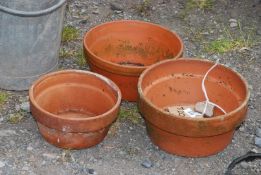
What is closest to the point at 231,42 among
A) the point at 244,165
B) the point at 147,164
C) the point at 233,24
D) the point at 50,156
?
the point at 233,24

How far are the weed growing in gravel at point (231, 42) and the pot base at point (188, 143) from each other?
117 centimetres

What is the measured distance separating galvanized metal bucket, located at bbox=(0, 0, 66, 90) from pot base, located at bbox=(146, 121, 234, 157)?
2.77ft

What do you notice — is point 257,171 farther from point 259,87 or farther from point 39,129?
point 39,129

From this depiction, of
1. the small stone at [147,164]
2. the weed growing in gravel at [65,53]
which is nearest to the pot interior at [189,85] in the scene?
the small stone at [147,164]

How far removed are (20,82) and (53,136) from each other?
2.05 ft

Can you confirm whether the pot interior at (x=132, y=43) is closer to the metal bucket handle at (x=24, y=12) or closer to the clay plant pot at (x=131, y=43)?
the clay plant pot at (x=131, y=43)

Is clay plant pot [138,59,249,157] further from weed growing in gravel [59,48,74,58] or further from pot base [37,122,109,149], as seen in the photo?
weed growing in gravel [59,48,74,58]

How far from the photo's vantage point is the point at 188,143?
334 centimetres

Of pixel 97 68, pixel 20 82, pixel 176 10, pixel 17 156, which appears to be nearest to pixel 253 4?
pixel 176 10

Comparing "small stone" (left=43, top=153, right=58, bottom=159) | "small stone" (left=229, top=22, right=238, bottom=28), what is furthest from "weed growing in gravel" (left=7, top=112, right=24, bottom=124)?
"small stone" (left=229, top=22, right=238, bottom=28)

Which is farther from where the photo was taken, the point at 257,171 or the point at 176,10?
the point at 176,10

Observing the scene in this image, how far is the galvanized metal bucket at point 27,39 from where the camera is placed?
3.59 m

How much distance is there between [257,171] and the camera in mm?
3379

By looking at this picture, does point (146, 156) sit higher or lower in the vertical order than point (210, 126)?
lower
